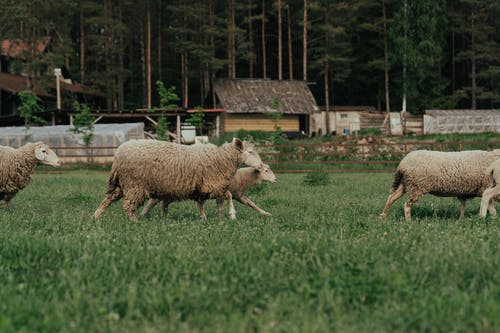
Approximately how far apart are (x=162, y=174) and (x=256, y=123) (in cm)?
3688

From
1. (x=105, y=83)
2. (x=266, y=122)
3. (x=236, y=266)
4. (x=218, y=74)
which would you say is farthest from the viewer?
(x=218, y=74)

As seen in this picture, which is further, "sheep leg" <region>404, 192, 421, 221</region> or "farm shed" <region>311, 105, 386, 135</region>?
"farm shed" <region>311, 105, 386, 135</region>

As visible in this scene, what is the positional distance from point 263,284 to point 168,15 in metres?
57.0

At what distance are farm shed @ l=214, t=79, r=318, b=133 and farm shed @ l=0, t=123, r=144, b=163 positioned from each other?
11006 millimetres

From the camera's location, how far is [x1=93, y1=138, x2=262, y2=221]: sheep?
8.41 metres

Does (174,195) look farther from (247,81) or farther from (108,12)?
(108,12)

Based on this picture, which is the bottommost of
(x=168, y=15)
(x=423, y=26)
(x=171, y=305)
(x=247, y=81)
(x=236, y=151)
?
(x=171, y=305)

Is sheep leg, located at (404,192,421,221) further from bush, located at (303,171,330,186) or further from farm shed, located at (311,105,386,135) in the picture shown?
farm shed, located at (311,105,386,135)

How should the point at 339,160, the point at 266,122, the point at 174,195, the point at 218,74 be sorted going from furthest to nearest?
the point at 218,74
the point at 266,122
the point at 339,160
the point at 174,195

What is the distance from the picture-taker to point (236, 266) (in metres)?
4.26

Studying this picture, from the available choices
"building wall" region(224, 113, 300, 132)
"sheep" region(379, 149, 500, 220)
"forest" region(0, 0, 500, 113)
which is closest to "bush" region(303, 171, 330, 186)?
"sheep" region(379, 149, 500, 220)

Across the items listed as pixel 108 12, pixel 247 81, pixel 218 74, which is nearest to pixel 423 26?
pixel 247 81

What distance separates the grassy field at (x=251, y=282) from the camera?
3.29 meters

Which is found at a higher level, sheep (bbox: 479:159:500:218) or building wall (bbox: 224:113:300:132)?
building wall (bbox: 224:113:300:132)
